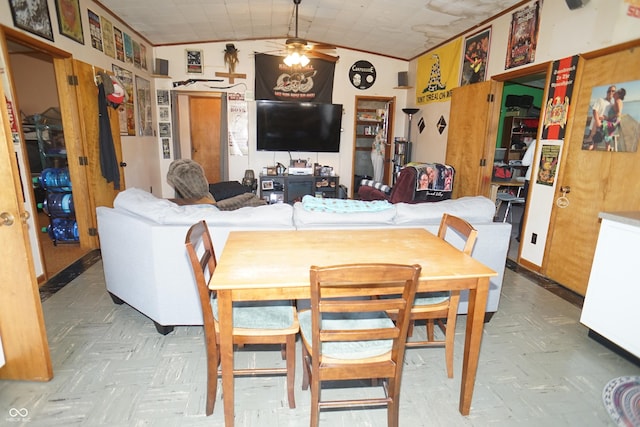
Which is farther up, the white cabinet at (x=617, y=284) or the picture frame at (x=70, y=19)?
the picture frame at (x=70, y=19)

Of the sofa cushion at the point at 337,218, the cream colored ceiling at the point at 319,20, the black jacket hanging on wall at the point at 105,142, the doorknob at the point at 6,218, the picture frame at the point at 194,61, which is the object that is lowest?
the sofa cushion at the point at 337,218

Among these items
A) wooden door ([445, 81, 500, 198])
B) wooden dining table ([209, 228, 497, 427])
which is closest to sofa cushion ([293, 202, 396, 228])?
wooden dining table ([209, 228, 497, 427])

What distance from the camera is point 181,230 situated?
6.74 feet

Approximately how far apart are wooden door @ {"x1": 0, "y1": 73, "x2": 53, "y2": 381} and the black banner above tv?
15.3 ft

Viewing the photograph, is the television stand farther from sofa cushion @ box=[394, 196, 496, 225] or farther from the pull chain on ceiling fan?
sofa cushion @ box=[394, 196, 496, 225]

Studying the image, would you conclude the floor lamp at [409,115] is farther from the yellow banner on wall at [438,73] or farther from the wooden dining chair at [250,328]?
the wooden dining chair at [250,328]

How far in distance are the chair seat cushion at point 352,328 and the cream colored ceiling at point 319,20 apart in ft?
11.7

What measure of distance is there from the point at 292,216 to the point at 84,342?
1.52 m

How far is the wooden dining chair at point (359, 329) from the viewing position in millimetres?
1136

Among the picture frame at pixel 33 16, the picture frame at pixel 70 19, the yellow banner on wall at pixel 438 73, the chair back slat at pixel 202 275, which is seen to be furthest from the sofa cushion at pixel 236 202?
the yellow banner on wall at pixel 438 73

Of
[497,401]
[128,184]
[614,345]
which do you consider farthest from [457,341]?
[128,184]

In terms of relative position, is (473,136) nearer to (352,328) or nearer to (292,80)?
(292,80)

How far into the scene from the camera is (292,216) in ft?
7.22

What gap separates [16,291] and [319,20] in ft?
15.3
